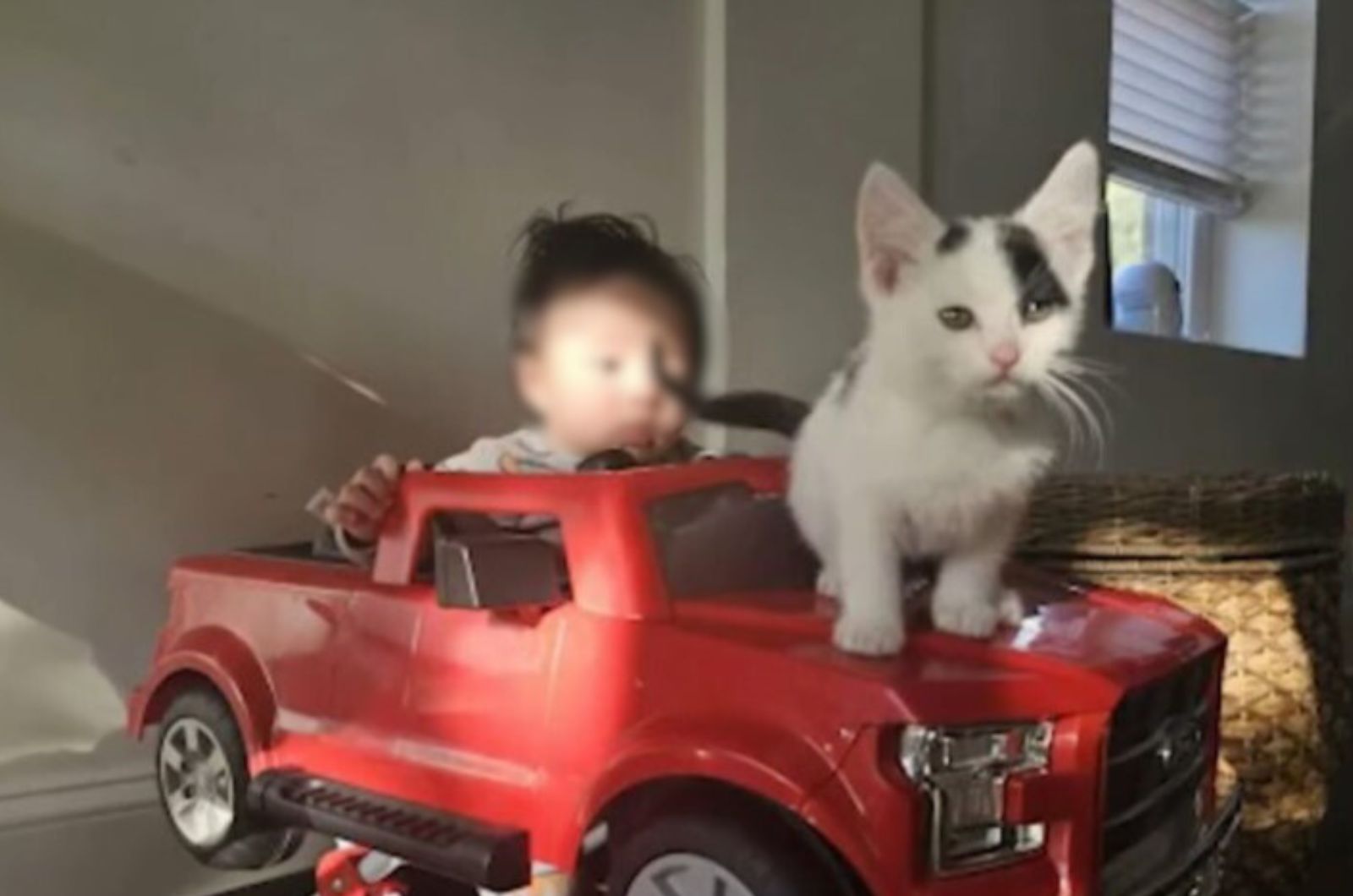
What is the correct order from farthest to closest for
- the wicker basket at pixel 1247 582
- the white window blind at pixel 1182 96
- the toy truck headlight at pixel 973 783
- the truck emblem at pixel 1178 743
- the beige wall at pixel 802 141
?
the white window blind at pixel 1182 96, the wicker basket at pixel 1247 582, the beige wall at pixel 802 141, the truck emblem at pixel 1178 743, the toy truck headlight at pixel 973 783

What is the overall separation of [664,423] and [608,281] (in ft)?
0.20

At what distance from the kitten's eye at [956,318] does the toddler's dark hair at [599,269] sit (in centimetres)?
10

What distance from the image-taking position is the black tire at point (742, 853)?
19.6 inches

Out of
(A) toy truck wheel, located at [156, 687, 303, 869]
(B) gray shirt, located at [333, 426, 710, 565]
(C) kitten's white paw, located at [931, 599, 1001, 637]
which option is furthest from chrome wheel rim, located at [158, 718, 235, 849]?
(C) kitten's white paw, located at [931, 599, 1001, 637]

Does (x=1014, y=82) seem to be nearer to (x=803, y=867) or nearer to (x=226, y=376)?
(x=226, y=376)

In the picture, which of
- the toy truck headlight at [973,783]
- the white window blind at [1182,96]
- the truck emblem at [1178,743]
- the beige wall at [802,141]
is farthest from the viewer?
the white window blind at [1182,96]

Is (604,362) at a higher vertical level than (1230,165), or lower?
lower

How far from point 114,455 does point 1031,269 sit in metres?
0.58

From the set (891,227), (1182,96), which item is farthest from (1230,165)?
(891,227)

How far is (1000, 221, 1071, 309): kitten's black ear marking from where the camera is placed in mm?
519

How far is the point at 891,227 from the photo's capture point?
20.7 inches

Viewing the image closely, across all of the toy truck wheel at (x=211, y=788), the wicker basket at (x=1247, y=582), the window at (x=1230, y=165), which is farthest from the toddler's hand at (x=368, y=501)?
the window at (x=1230, y=165)

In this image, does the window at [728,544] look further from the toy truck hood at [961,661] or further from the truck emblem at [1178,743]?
the truck emblem at [1178,743]

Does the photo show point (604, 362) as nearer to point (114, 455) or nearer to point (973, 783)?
point (973, 783)
